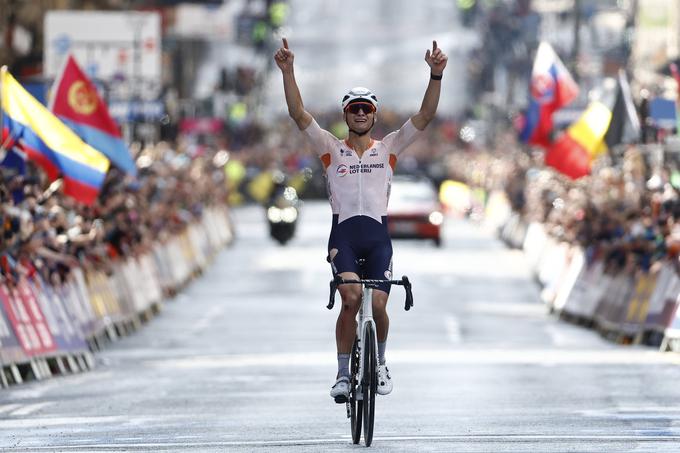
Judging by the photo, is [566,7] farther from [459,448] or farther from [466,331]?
[459,448]

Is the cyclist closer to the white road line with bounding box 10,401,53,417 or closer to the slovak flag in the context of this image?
the white road line with bounding box 10,401,53,417

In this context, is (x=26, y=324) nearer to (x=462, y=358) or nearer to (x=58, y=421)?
(x=462, y=358)

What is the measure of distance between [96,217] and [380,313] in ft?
48.9

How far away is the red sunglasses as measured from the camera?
13.7 meters

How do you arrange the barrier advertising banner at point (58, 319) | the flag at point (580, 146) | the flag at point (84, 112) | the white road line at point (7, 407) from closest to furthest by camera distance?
the white road line at point (7, 407)
the barrier advertising banner at point (58, 319)
the flag at point (84, 112)
the flag at point (580, 146)

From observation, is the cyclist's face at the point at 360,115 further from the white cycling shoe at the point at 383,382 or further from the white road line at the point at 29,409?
the white road line at the point at 29,409

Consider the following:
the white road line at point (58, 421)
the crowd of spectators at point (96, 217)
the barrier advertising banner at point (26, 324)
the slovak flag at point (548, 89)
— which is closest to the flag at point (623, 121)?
the crowd of spectators at point (96, 217)

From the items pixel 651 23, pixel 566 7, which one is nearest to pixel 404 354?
pixel 651 23

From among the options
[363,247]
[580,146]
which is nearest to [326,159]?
[363,247]

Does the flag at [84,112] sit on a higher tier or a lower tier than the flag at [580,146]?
higher

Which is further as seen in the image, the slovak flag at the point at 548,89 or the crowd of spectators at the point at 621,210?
the slovak flag at the point at 548,89

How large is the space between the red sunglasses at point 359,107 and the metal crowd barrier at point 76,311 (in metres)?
6.84

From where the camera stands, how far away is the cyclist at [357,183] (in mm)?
13625

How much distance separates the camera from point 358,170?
13820mm
